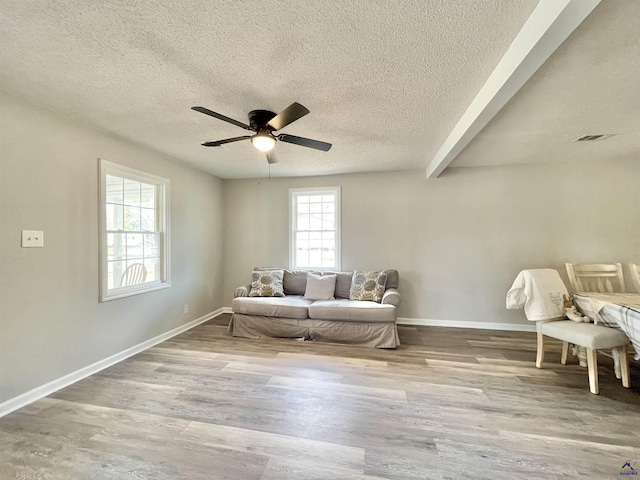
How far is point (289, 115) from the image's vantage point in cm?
194

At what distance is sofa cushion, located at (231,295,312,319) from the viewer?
3549 mm

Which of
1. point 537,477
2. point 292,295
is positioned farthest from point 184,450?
point 292,295

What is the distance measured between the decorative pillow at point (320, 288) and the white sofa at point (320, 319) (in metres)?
0.16

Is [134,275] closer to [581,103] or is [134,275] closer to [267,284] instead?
[267,284]

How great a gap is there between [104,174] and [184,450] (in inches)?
107

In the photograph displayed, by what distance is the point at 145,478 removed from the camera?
149cm

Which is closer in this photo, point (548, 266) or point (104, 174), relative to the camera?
point (104, 174)

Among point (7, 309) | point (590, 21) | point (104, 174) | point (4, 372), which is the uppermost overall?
point (590, 21)

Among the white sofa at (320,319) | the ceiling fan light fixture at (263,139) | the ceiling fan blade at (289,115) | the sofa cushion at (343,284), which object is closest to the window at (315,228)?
the sofa cushion at (343,284)

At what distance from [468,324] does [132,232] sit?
15.9 feet

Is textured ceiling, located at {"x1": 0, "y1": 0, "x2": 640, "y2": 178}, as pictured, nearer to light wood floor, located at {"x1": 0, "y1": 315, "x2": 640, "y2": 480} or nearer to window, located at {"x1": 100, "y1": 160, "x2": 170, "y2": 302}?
window, located at {"x1": 100, "y1": 160, "x2": 170, "y2": 302}

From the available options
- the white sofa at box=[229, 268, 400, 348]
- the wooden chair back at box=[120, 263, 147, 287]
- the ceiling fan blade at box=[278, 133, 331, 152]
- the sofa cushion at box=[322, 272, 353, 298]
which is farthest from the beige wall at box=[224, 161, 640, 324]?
the ceiling fan blade at box=[278, 133, 331, 152]

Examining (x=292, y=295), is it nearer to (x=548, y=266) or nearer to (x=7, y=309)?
(x=7, y=309)

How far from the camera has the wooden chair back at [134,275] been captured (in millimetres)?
3123
